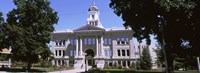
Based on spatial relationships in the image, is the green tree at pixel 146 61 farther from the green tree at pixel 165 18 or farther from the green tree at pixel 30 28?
the green tree at pixel 165 18

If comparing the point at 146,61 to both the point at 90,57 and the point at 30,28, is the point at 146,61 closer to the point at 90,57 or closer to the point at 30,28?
the point at 90,57

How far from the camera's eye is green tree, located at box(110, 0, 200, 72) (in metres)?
25.7

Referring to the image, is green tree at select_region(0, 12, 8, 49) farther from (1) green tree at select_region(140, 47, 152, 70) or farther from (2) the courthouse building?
(1) green tree at select_region(140, 47, 152, 70)

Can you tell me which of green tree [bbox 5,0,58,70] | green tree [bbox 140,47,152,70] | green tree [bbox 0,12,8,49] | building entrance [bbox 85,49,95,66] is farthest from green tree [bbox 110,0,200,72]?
building entrance [bbox 85,49,95,66]

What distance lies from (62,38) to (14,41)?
35029 millimetres

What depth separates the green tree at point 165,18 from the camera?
1011 inches

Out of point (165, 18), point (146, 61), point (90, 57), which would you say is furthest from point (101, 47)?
point (165, 18)

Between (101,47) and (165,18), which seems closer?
(165,18)

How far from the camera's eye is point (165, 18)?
1171 inches


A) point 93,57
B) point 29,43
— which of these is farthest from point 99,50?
point 29,43

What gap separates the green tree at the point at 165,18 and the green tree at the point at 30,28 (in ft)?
58.4

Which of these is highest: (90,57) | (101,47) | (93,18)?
(93,18)

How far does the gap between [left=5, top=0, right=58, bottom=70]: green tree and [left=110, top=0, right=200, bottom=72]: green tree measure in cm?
1780

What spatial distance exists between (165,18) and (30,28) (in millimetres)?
23681
